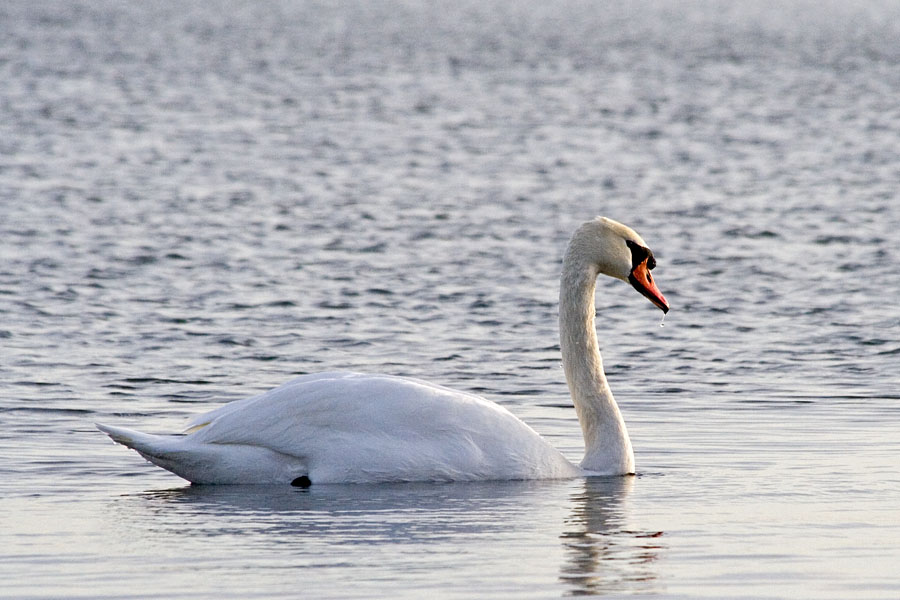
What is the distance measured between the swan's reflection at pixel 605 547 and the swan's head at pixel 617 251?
123 centimetres

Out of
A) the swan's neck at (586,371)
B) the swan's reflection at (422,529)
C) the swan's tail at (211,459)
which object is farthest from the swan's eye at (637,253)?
the swan's tail at (211,459)

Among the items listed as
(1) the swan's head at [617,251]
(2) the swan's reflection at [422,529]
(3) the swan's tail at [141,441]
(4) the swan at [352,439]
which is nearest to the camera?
(2) the swan's reflection at [422,529]

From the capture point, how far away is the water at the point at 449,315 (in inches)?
327

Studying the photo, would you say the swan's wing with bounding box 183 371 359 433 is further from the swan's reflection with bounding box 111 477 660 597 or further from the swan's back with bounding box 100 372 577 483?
the swan's reflection with bounding box 111 477 660 597

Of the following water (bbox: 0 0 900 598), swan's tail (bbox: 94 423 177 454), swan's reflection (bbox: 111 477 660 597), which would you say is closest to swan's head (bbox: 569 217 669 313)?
water (bbox: 0 0 900 598)

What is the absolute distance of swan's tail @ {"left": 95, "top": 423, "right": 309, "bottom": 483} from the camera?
9.63m

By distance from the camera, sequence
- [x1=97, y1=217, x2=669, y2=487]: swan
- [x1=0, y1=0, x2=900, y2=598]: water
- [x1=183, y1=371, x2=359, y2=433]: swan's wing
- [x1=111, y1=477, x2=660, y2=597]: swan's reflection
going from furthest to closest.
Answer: [x1=183, y1=371, x2=359, y2=433]: swan's wing < [x1=97, y1=217, x2=669, y2=487]: swan < [x1=0, y1=0, x2=900, y2=598]: water < [x1=111, y1=477, x2=660, y2=597]: swan's reflection

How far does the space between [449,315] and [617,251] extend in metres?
5.17

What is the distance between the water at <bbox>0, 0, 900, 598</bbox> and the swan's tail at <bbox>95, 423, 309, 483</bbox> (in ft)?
0.34

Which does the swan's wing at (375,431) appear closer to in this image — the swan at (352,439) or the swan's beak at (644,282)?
the swan at (352,439)

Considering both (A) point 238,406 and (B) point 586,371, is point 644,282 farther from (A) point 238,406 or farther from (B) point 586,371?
(A) point 238,406

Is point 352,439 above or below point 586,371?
below

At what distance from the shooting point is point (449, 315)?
15.8 meters

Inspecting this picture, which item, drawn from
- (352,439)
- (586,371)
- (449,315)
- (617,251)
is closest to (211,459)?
(352,439)
